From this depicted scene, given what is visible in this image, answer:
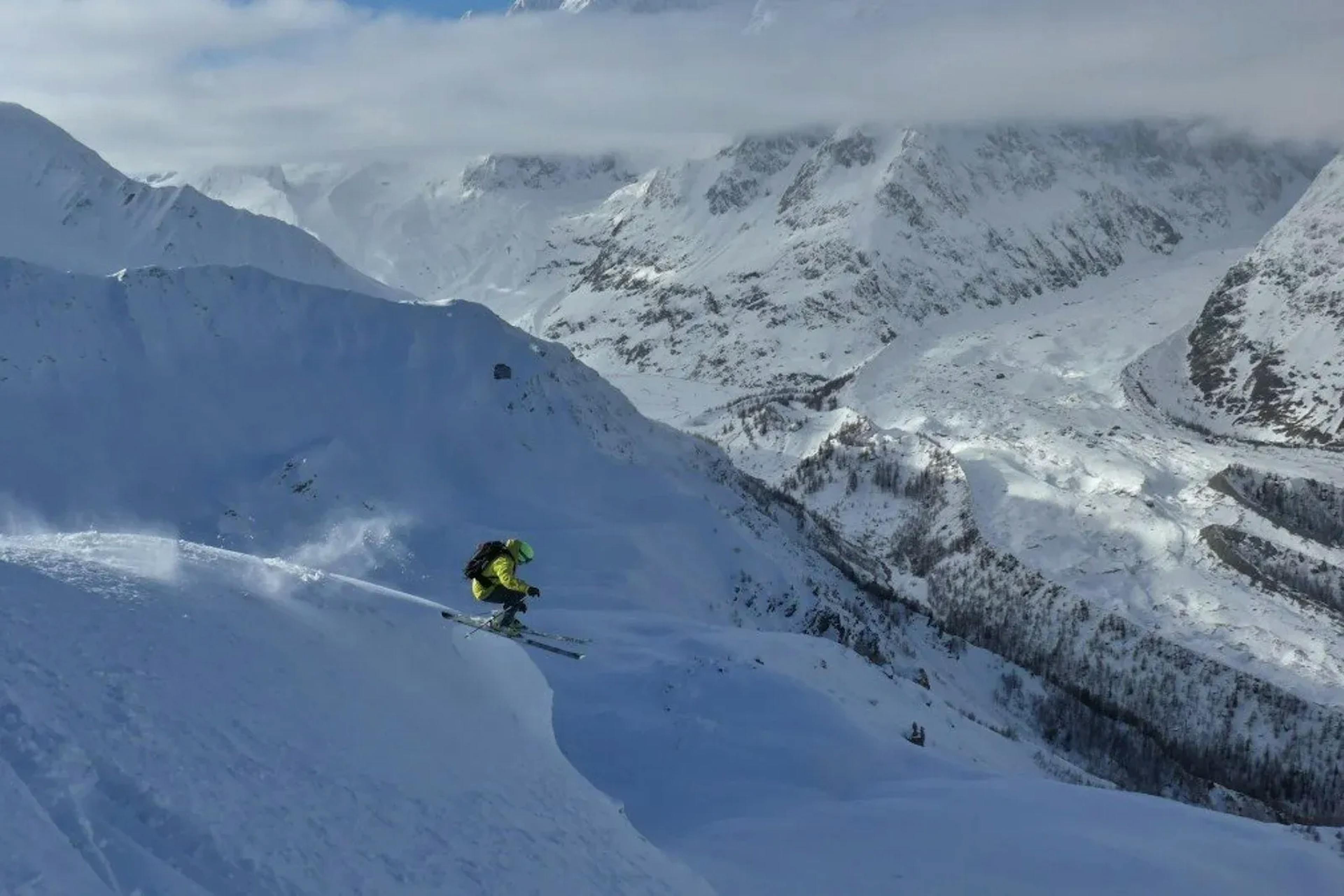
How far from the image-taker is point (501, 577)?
2239 centimetres

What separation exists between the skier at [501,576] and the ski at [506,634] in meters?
0.20

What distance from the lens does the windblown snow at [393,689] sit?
12047 millimetres

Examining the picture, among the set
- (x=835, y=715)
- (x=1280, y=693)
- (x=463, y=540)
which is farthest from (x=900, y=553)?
(x=835, y=715)

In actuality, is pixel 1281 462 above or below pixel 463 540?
below

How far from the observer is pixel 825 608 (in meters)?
63.4

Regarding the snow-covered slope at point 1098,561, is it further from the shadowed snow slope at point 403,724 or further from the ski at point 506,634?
the ski at point 506,634

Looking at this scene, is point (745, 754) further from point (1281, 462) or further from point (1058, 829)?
point (1281, 462)

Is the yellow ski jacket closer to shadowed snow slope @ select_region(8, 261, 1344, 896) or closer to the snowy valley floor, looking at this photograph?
shadowed snow slope @ select_region(8, 261, 1344, 896)

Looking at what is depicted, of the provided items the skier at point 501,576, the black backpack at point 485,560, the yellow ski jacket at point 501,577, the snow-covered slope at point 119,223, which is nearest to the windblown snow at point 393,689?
the skier at point 501,576

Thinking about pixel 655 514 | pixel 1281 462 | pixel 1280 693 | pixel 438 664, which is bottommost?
pixel 1280 693

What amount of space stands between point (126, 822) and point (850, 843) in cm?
1203

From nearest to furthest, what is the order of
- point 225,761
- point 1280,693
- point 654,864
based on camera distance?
point 225,761 < point 654,864 < point 1280,693

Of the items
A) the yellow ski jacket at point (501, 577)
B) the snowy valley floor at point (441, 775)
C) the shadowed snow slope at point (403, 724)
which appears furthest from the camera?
the yellow ski jacket at point (501, 577)

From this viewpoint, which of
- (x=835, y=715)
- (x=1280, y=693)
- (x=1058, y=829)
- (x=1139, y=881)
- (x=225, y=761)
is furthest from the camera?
(x=1280, y=693)
